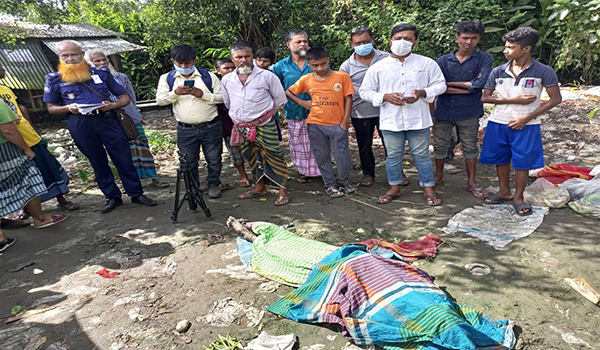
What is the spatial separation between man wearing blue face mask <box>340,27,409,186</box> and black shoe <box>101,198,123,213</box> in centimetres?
307

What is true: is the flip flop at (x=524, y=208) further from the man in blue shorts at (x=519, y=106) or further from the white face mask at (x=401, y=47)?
the white face mask at (x=401, y=47)

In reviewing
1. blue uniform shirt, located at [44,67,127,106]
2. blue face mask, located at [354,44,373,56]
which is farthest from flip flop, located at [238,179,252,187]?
blue face mask, located at [354,44,373,56]

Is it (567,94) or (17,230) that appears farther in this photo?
(567,94)

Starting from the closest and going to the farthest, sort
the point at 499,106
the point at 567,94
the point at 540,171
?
1. the point at 499,106
2. the point at 540,171
3. the point at 567,94

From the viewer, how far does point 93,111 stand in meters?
4.42

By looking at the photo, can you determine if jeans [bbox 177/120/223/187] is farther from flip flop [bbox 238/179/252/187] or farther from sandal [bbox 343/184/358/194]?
sandal [bbox 343/184/358/194]

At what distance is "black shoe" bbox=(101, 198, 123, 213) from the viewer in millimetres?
4816

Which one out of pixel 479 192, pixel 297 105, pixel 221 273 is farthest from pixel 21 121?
pixel 479 192

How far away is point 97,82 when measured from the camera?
14.4ft

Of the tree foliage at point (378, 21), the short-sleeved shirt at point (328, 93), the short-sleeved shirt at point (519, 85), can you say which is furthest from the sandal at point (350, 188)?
the tree foliage at point (378, 21)

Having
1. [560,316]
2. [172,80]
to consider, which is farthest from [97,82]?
[560,316]

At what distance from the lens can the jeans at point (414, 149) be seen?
13.6 ft

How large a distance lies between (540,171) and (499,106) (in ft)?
4.90

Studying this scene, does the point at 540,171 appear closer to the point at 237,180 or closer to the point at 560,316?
the point at 560,316
